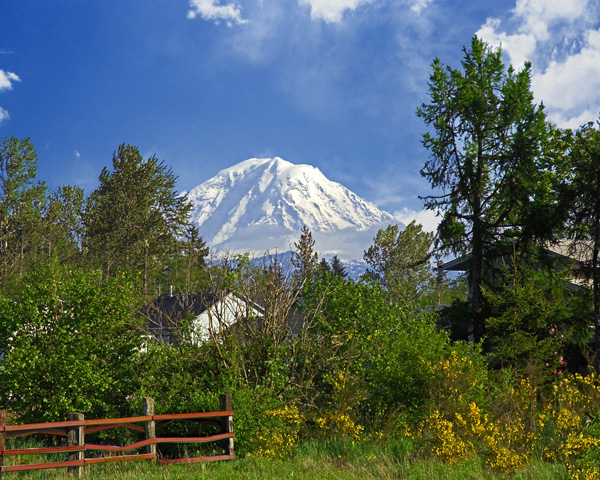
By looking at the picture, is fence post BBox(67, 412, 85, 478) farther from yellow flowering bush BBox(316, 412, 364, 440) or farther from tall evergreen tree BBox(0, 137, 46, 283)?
tall evergreen tree BBox(0, 137, 46, 283)

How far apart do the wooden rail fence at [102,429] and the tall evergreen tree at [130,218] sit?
35.2m

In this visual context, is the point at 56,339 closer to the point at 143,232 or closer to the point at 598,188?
the point at 598,188

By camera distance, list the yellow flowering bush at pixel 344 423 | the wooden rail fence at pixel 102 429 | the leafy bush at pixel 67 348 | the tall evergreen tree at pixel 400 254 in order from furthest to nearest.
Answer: the tall evergreen tree at pixel 400 254, the leafy bush at pixel 67 348, the yellow flowering bush at pixel 344 423, the wooden rail fence at pixel 102 429

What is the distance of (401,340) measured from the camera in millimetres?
13836

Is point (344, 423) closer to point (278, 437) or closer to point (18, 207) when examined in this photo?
point (278, 437)

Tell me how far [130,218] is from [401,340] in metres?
38.0

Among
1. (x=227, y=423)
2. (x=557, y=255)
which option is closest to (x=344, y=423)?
(x=227, y=423)

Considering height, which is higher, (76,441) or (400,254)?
(400,254)

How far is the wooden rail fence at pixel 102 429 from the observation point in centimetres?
980

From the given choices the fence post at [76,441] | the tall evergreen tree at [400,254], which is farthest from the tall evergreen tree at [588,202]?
the tall evergreen tree at [400,254]

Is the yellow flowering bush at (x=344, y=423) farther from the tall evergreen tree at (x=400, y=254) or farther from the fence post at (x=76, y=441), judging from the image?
the tall evergreen tree at (x=400, y=254)

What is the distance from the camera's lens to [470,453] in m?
10.2

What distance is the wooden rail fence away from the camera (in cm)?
980

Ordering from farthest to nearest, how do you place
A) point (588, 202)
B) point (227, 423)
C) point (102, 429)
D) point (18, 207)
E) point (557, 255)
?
point (18, 207) → point (557, 255) → point (588, 202) → point (227, 423) → point (102, 429)
